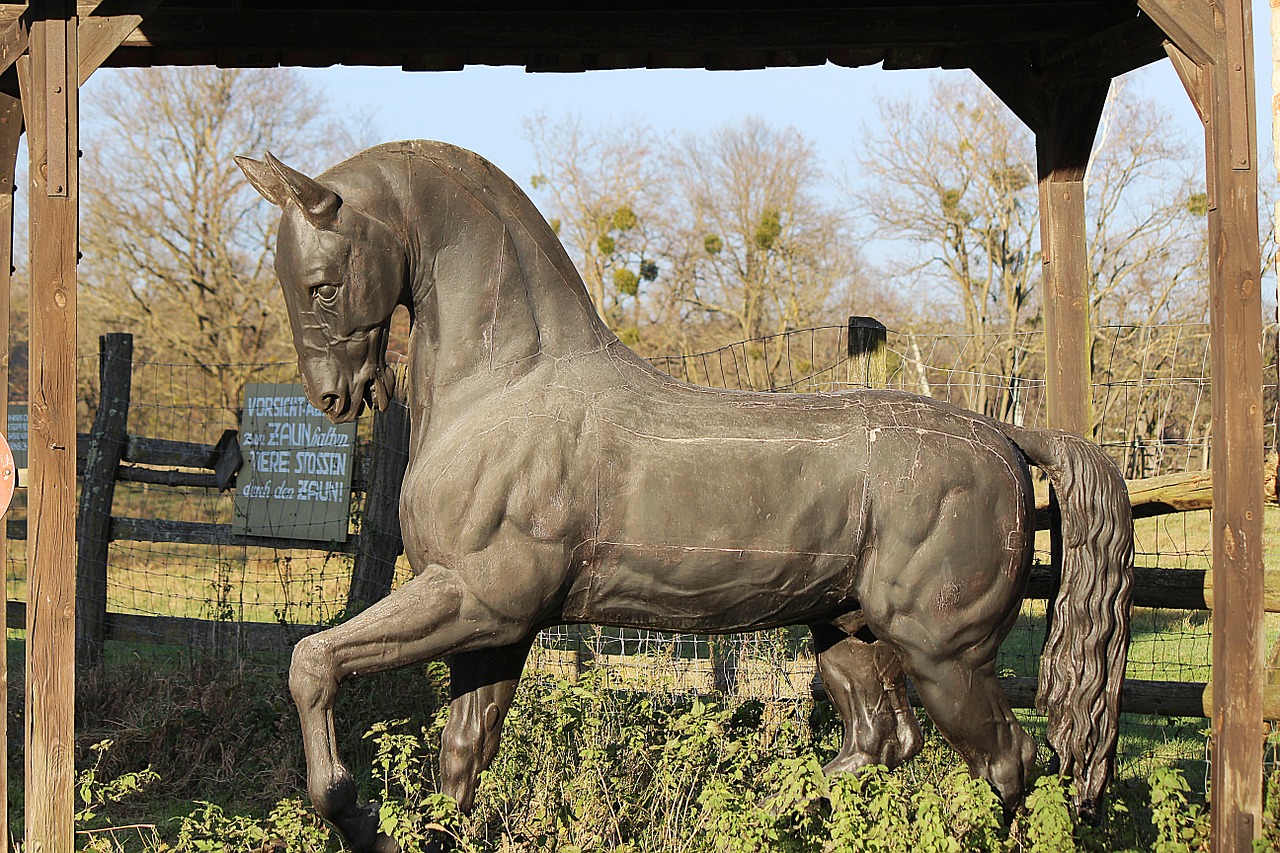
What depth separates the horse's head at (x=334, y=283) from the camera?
3.80 m

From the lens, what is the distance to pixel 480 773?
14.1 feet

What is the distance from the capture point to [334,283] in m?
3.90

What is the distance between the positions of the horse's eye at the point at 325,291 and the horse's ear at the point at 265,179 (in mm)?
287

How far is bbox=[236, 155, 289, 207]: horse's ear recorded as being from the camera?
373 cm

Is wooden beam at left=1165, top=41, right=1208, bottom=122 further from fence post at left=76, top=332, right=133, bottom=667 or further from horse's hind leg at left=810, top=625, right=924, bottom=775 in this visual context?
fence post at left=76, top=332, right=133, bottom=667

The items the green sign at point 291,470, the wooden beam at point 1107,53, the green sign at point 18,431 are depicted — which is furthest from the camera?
the green sign at point 18,431

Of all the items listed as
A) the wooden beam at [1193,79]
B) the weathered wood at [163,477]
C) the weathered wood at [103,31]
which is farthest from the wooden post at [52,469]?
the weathered wood at [163,477]

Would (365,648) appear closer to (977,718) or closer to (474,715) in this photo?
(474,715)

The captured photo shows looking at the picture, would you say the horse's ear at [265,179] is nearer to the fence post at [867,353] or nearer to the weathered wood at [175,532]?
the fence post at [867,353]

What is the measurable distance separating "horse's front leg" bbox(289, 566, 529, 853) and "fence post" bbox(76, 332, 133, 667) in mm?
4781

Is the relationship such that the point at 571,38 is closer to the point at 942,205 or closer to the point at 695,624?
the point at 695,624

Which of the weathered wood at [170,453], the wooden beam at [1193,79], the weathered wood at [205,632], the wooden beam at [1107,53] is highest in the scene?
the wooden beam at [1107,53]

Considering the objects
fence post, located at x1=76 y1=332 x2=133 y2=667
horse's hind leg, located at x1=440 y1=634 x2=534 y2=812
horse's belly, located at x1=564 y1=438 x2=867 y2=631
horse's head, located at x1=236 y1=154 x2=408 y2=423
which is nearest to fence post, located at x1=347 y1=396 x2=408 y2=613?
fence post, located at x1=76 y1=332 x2=133 y2=667

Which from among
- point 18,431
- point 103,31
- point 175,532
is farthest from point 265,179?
point 18,431
